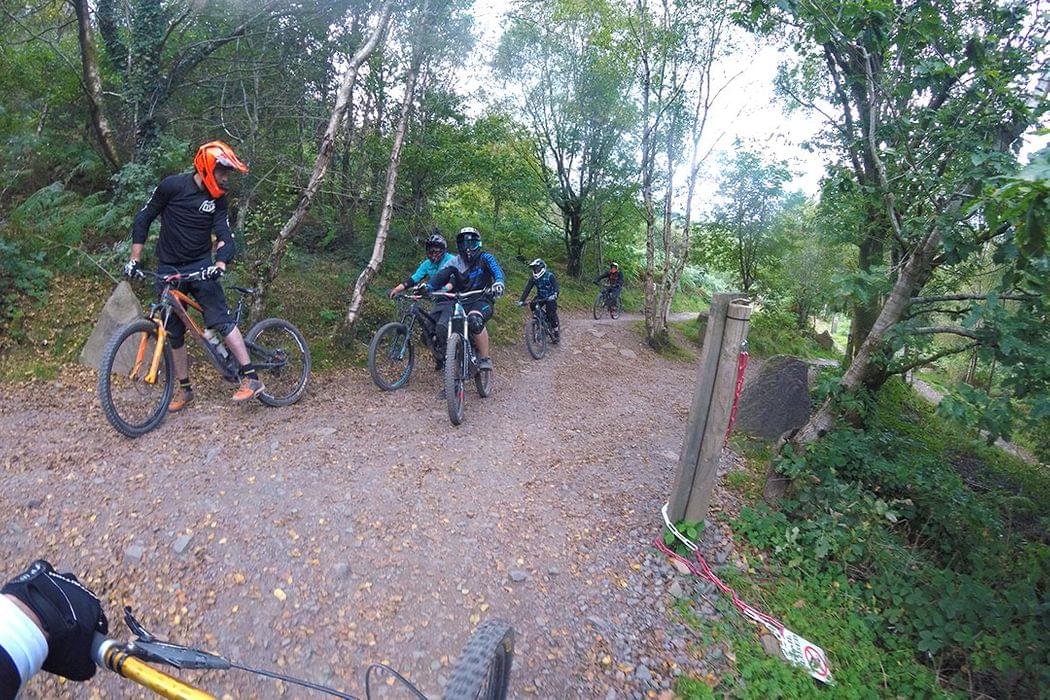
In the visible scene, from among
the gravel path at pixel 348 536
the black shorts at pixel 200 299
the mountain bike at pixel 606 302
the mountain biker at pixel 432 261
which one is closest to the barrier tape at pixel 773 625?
the gravel path at pixel 348 536

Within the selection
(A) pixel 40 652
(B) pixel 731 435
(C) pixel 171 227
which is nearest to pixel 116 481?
(C) pixel 171 227

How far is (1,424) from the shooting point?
4062 mm

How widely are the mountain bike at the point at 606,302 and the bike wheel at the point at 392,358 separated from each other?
9.07 m

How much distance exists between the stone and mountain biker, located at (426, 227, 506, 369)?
3803 millimetres

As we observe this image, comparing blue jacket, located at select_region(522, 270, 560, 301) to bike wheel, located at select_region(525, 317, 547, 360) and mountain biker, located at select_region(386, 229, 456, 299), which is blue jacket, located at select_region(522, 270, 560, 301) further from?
mountain biker, located at select_region(386, 229, 456, 299)

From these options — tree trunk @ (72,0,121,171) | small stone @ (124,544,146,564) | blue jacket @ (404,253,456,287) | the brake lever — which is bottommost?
small stone @ (124,544,146,564)

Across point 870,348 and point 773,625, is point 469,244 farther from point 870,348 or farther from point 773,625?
point 773,625

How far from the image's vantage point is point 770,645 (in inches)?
119

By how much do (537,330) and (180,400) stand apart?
599 centimetres

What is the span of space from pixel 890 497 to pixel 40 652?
6038 millimetres

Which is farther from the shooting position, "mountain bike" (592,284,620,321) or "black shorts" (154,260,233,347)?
Result: "mountain bike" (592,284,620,321)

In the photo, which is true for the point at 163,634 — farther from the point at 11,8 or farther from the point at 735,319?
the point at 11,8

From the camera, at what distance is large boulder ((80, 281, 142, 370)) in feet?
16.6

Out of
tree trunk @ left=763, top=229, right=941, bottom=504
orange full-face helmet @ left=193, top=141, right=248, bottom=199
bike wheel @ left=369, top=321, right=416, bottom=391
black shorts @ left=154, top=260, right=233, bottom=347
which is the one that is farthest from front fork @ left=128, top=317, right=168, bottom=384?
tree trunk @ left=763, top=229, right=941, bottom=504
